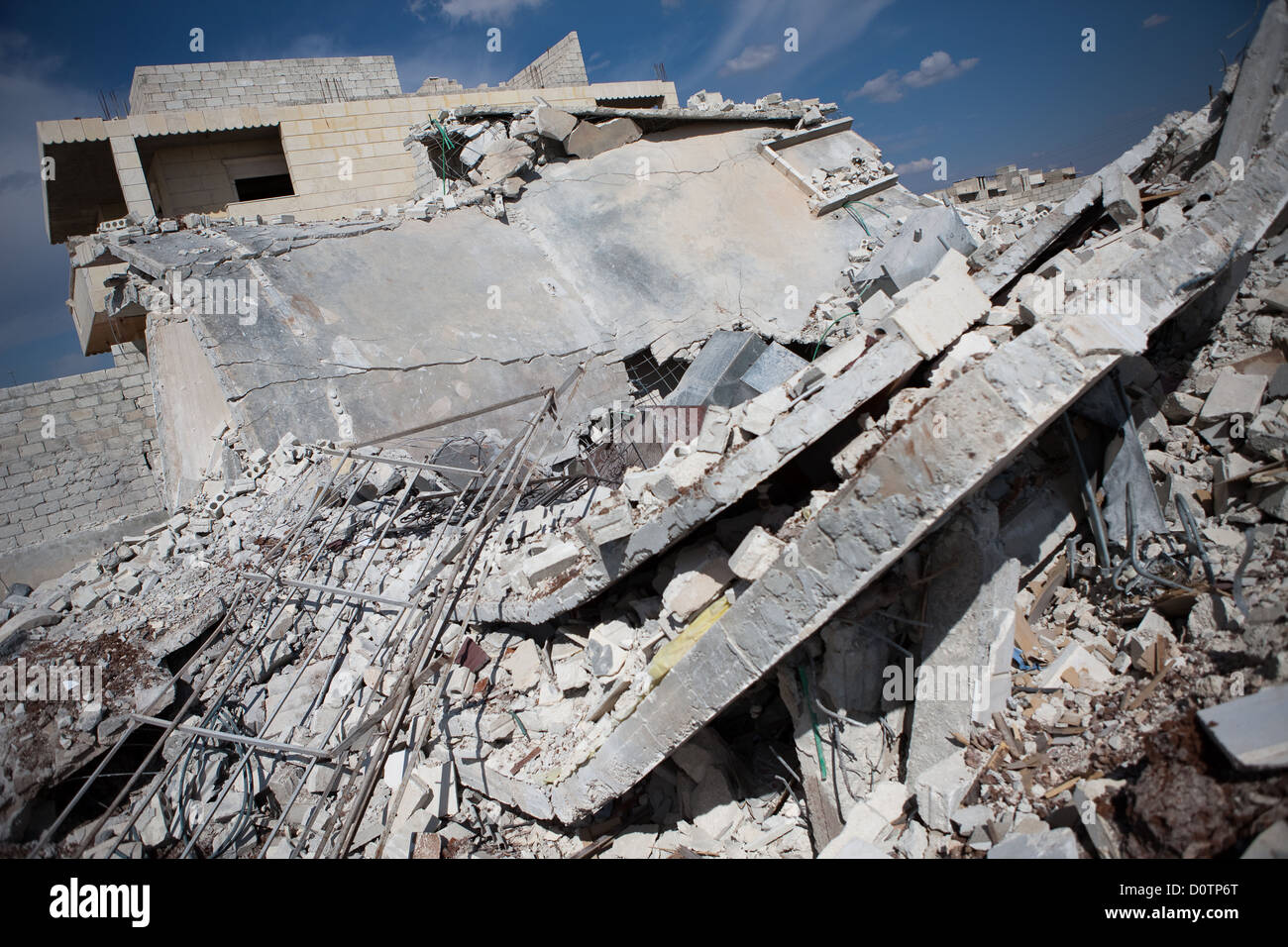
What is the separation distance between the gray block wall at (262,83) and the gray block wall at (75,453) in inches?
184

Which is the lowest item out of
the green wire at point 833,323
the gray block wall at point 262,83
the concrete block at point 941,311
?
the concrete block at point 941,311

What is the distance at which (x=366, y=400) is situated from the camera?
623 centimetres

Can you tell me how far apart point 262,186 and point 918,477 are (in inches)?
542

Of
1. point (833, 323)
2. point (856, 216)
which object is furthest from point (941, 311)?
point (856, 216)

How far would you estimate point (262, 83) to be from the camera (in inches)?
506

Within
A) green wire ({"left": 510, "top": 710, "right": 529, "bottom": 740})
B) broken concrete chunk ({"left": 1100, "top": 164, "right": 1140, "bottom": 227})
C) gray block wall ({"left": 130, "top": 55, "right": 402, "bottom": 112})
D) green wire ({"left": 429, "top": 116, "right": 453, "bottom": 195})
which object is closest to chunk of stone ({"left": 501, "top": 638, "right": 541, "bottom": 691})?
green wire ({"left": 510, "top": 710, "right": 529, "bottom": 740})

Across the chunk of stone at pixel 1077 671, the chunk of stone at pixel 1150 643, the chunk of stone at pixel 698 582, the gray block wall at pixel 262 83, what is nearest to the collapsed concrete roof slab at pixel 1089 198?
the chunk of stone at pixel 1150 643

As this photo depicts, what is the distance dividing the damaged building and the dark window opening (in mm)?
6368

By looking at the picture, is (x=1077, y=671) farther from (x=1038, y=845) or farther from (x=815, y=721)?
(x=815, y=721)

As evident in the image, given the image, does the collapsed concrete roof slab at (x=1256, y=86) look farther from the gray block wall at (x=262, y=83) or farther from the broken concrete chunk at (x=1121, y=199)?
the gray block wall at (x=262, y=83)

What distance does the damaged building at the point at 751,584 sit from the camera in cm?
293
